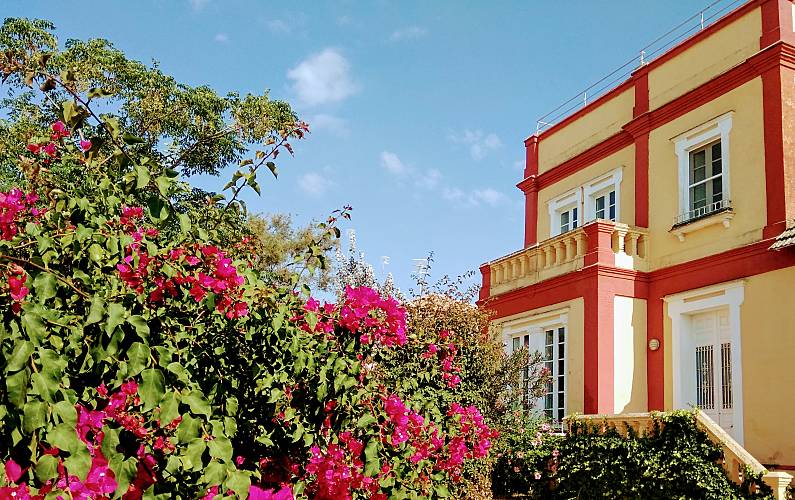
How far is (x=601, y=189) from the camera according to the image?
595 inches

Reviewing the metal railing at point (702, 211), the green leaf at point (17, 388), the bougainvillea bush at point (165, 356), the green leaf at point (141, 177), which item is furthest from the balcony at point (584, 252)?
the green leaf at point (17, 388)

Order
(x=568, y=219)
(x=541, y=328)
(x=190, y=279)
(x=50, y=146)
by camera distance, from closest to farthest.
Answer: (x=190, y=279)
(x=50, y=146)
(x=541, y=328)
(x=568, y=219)

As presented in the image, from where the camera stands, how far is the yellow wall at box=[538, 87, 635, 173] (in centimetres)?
1470

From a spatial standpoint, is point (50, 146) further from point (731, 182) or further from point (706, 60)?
point (706, 60)

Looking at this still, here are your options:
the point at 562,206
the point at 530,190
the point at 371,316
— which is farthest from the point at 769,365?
the point at 371,316

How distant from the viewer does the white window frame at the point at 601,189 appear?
14500mm

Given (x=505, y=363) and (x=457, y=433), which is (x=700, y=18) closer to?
(x=505, y=363)

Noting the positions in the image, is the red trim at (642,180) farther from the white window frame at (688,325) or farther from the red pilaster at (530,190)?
the red pilaster at (530,190)

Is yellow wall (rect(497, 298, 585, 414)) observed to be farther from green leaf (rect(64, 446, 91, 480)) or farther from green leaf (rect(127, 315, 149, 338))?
green leaf (rect(64, 446, 91, 480))

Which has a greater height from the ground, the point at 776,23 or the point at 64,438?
the point at 776,23

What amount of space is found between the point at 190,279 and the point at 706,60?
39.1 ft

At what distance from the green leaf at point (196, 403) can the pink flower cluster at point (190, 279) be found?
0.80m

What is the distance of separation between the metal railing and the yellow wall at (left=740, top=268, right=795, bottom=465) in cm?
135

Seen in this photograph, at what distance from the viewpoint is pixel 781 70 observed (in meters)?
11.1
